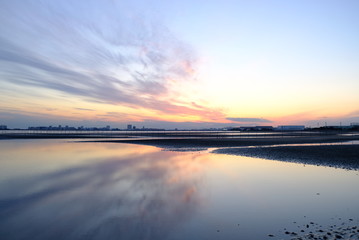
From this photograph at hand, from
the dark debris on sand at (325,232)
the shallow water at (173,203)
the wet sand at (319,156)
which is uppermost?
the wet sand at (319,156)

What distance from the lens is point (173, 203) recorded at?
1071cm

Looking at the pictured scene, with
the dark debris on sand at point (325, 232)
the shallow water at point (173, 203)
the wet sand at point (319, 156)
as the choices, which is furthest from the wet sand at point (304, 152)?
the dark debris on sand at point (325, 232)

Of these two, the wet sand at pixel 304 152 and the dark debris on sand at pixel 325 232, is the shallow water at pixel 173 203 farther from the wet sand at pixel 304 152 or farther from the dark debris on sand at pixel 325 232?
the wet sand at pixel 304 152

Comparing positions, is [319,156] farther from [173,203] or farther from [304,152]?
[173,203]

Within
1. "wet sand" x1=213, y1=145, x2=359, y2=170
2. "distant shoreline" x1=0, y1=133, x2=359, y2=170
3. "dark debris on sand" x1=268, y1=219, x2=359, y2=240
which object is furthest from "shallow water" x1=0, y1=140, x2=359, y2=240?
"distant shoreline" x1=0, y1=133, x2=359, y2=170

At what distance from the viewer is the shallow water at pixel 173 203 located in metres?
7.71

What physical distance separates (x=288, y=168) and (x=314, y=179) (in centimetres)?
440

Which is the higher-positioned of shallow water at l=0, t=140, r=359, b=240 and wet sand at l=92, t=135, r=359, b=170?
wet sand at l=92, t=135, r=359, b=170

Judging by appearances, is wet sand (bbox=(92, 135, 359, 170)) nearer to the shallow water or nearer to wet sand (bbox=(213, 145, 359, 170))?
wet sand (bbox=(213, 145, 359, 170))

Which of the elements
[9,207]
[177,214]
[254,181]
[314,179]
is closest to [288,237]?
[177,214]

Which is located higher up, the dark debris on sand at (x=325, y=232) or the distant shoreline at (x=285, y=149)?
the distant shoreline at (x=285, y=149)

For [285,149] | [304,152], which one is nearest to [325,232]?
[304,152]

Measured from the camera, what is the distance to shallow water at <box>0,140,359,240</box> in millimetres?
7711

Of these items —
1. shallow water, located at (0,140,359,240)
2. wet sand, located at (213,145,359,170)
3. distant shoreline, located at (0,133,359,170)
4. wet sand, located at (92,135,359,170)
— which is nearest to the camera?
shallow water, located at (0,140,359,240)
